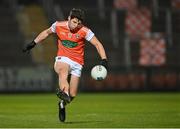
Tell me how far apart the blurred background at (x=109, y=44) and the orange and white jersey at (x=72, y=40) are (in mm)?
14692

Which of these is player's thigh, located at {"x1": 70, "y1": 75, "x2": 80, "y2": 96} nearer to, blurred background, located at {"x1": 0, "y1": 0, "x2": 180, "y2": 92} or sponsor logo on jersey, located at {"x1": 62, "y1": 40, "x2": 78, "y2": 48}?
sponsor logo on jersey, located at {"x1": 62, "y1": 40, "x2": 78, "y2": 48}

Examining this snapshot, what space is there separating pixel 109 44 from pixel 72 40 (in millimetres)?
18184

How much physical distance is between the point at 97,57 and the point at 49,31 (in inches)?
673

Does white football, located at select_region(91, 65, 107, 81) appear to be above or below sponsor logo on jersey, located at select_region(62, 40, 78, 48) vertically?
below

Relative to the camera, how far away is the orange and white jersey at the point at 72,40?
1512cm

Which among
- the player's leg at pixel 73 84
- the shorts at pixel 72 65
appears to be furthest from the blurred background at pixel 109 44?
the shorts at pixel 72 65

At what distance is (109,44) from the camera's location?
33281mm

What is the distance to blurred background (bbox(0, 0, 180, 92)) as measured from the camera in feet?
98.8

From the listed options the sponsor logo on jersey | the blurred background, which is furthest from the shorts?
the blurred background

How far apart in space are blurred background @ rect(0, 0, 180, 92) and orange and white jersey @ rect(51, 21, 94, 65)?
14692 millimetres

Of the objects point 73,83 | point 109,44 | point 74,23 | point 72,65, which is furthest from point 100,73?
point 109,44

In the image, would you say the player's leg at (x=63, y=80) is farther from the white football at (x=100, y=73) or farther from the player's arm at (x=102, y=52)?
the player's arm at (x=102, y=52)

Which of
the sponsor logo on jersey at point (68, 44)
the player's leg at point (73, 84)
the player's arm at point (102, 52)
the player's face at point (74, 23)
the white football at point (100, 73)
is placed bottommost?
the player's leg at point (73, 84)

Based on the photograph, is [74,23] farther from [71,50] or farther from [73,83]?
[73,83]
